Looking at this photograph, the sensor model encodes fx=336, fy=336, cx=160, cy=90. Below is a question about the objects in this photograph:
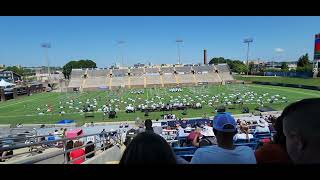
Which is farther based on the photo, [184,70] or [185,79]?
[184,70]

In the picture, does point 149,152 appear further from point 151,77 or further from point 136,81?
point 151,77

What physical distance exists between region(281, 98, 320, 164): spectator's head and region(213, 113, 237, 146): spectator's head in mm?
1016

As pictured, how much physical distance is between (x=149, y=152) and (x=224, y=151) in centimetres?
102

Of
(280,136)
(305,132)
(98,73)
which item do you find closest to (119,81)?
(98,73)

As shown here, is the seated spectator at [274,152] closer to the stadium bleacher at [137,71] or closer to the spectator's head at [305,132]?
the spectator's head at [305,132]

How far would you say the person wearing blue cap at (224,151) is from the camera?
6.85 ft

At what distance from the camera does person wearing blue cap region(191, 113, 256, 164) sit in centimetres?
209

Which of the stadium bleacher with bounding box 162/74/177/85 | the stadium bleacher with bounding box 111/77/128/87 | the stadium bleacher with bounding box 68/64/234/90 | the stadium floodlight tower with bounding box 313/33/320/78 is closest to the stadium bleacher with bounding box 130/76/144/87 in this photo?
the stadium bleacher with bounding box 68/64/234/90

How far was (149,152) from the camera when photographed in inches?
52.3

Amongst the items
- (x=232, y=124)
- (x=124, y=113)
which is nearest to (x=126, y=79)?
(x=124, y=113)

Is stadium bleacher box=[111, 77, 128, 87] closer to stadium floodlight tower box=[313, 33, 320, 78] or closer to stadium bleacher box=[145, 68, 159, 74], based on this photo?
stadium bleacher box=[145, 68, 159, 74]

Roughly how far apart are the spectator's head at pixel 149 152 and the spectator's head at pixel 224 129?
Result: 3.57 feet
